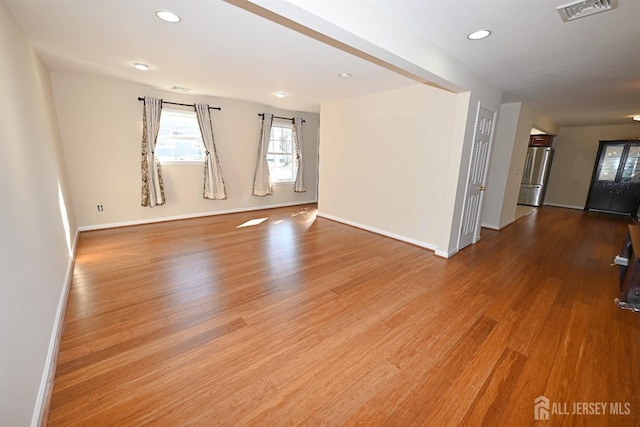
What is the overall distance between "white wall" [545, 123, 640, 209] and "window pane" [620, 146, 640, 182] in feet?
1.98

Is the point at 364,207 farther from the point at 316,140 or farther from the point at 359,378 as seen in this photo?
the point at 359,378

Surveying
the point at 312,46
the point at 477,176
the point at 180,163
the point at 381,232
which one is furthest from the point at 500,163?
the point at 180,163

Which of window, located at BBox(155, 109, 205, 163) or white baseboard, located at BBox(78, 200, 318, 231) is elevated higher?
window, located at BBox(155, 109, 205, 163)

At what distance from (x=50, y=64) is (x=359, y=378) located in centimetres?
493

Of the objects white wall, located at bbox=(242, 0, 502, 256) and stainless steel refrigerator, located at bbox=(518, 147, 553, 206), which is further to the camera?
stainless steel refrigerator, located at bbox=(518, 147, 553, 206)

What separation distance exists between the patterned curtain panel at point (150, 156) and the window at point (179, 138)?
16 cm

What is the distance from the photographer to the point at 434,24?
78.4 inches

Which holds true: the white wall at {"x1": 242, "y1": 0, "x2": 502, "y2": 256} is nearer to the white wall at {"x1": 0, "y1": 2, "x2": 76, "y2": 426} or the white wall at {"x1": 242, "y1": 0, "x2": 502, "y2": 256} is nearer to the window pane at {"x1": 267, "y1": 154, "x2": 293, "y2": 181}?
the white wall at {"x1": 0, "y1": 2, "x2": 76, "y2": 426}

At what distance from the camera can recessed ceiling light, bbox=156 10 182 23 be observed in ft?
6.31

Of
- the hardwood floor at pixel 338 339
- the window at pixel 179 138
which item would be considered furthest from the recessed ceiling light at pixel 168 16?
the window at pixel 179 138

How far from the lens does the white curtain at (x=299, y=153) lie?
247 inches

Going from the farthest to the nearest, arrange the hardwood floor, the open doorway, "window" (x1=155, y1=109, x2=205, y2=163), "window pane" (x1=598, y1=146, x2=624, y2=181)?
the open doorway, "window pane" (x1=598, y1=146, x2=624, y2=181), "window" (x1=155, y1=109, x2=205, y2=163), the hardwood floor

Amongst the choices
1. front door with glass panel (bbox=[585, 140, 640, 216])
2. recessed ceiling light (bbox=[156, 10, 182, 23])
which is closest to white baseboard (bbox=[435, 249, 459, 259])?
recessed ceiling light (bbox=[156, 10, 182, 23])

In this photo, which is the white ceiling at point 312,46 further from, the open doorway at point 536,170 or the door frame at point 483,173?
the open doorway at point 536,170
